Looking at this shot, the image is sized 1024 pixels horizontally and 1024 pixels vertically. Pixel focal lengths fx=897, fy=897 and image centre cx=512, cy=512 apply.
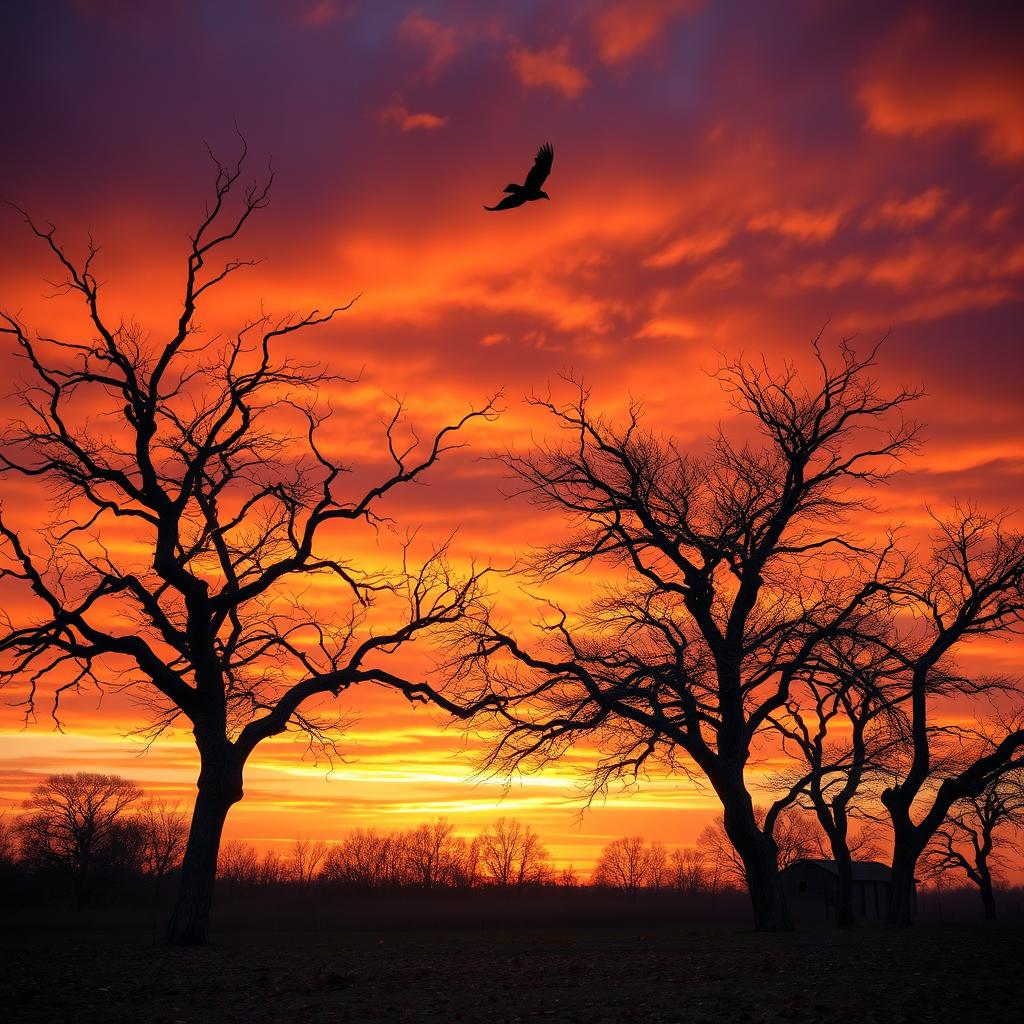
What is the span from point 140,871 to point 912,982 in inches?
3292

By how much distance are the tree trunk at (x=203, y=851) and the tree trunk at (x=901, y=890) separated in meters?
21.2

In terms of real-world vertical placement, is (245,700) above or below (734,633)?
below

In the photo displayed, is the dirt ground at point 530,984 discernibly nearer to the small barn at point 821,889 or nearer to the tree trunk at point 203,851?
the tree trunk at point 203,851

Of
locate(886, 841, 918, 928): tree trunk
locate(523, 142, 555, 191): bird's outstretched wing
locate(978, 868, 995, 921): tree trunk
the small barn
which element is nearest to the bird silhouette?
locate(523, 142, 555, 191): bird's outstretched wing

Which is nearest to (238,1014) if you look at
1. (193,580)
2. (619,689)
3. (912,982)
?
(912,982)

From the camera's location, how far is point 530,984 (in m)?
13.4

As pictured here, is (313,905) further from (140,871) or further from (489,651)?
(489,651)

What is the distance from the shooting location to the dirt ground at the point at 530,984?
35.6 ft

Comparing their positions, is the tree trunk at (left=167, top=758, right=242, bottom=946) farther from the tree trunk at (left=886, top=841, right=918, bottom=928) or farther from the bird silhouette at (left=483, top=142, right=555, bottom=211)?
the tree trunk at (left=886, top=841, right=918, bottom=928)

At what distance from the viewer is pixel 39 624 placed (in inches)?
813

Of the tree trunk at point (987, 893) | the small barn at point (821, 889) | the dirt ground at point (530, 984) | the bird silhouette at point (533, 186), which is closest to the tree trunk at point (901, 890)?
the dirt ground at point (530, 984)

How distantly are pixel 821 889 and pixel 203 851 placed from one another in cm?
6758

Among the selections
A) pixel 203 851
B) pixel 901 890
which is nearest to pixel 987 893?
pixel 901 890

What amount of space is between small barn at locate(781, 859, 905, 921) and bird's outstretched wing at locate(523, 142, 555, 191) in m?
70.8
